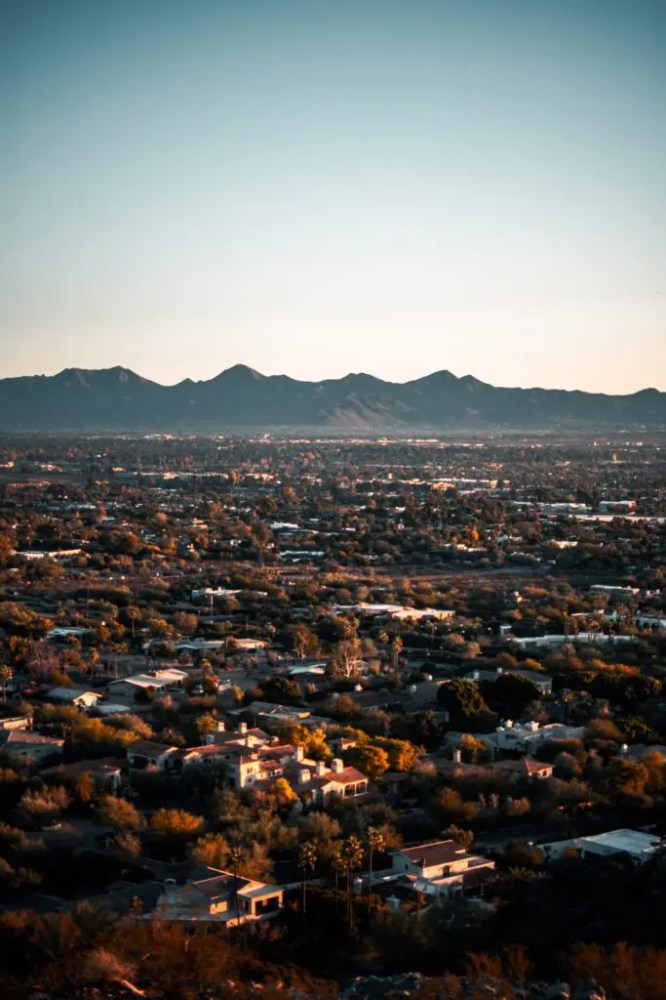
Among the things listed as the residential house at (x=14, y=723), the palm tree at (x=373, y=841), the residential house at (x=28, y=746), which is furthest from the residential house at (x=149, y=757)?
the palm tree at (x=373, y=841)

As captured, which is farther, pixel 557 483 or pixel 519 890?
pixel 557 483

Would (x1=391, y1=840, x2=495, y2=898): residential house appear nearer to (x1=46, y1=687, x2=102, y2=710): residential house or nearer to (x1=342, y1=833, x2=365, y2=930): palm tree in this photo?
(x1=342, y1=833, x2=365, y2=930): palm tree

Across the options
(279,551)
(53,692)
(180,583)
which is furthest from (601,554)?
→ (53,692)

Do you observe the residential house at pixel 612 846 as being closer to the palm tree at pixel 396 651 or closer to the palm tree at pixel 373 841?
the palm tree at pixel 373 841

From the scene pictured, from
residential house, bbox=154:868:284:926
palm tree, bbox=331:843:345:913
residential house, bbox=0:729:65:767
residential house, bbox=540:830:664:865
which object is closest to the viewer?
residential house, bbox=154:868:284:926

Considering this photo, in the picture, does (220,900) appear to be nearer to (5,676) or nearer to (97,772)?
(97,772)

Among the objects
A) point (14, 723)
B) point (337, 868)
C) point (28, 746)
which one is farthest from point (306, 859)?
point (14, 723)

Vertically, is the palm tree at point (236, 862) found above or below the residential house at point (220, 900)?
above

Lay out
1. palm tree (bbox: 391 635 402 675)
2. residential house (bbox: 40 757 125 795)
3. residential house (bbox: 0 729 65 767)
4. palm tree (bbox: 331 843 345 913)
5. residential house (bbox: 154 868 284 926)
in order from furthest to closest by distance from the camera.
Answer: palm tree (bbox: 391 635 402 675) < residential house (bbox: 0 729 65 767) < residential house (bbox: 40 757 125 795) < palm tree (bbox: 331 843 345 913) < residential house (bbox: 154 868 284 926)

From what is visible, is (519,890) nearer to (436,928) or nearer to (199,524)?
(436,928)

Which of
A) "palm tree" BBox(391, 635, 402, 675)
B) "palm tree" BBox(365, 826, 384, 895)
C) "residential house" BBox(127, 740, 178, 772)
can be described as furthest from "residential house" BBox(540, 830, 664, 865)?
"palm tree" BBox(391, 635, 402, 675)

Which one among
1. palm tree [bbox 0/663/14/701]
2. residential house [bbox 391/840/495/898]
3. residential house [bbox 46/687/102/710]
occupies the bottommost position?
residential house [bbox 391/840/495/898]
